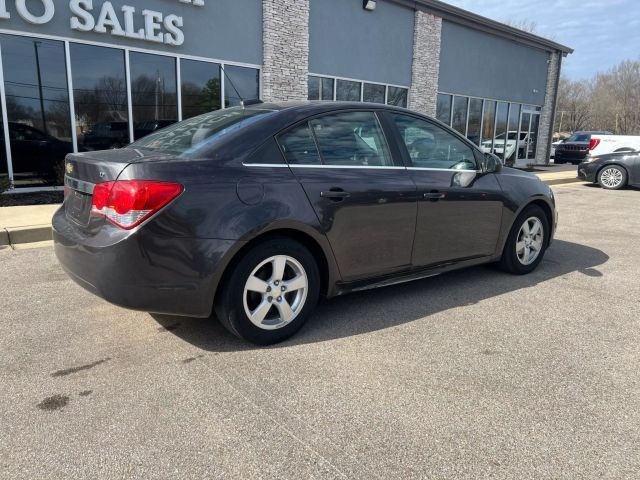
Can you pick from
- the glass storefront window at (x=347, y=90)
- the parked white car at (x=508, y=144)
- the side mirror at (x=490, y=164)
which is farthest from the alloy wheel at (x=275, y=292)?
the parked white car at (x=508, y=144)

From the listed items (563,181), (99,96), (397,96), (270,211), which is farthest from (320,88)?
(270,211)

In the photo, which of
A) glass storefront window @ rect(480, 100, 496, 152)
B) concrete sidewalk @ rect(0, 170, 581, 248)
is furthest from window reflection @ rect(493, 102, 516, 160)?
concrete sidewalk @ rect(0, 170, 581, 248)

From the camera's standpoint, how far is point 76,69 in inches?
344

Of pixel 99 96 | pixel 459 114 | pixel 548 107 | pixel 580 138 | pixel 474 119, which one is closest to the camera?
pixel 99 96

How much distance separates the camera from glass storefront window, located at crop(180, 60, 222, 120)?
Result: 33.1ft

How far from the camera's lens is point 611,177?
536 inches

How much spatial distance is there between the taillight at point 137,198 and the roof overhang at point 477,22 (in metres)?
13.0

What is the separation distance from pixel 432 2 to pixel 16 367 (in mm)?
14889

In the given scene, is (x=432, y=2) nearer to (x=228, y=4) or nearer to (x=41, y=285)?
(x=228, y=4)

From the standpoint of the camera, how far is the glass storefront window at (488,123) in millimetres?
18094

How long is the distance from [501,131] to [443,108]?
169 inches

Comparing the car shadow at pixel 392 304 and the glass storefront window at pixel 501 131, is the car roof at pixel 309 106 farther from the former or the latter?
the glass storefront window at pixel 501 131

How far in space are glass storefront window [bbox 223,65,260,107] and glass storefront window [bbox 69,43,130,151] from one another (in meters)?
2.28

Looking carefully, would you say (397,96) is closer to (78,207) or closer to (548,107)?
(548,107)
